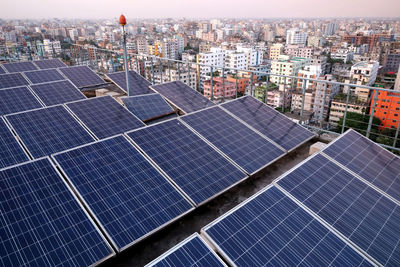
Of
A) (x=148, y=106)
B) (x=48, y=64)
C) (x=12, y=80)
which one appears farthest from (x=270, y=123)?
(x=48, y=64)

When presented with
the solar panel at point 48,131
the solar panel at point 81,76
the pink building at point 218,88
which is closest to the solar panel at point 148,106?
the solar panel at point 48,131

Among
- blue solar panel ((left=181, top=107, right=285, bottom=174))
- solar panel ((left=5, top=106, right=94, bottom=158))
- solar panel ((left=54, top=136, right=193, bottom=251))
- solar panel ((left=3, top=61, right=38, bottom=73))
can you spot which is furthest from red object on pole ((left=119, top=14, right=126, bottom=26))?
solar panel ((left=3, top=61, right=38, bottom=73))

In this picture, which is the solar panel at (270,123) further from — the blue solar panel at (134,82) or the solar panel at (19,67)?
the solar panel at (19,67)

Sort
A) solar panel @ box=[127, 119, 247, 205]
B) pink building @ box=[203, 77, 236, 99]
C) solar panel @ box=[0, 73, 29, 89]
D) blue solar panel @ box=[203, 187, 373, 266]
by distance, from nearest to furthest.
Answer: blue solar panel @ box=[203, 187, 373, 266], solar panel @ box=[127, 119, 247, 205], solar panel @ box=[0, 73, 29, 89], pink building @ box=[203, 77, 236, 99]

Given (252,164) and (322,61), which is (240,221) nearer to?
(252,164)

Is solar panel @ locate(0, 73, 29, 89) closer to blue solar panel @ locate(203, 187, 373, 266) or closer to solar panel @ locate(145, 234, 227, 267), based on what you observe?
solar panel @ locate(145, 234, 227, 267)

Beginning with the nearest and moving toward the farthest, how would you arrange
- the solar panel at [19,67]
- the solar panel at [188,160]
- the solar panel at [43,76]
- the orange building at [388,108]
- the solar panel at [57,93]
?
1. the solar panel at [188,160]
2. the orange building at [388,108]
3. the solar panel at [57,93]
4. the solar panel at [43,76]
5. the solar panel at [19,67]
